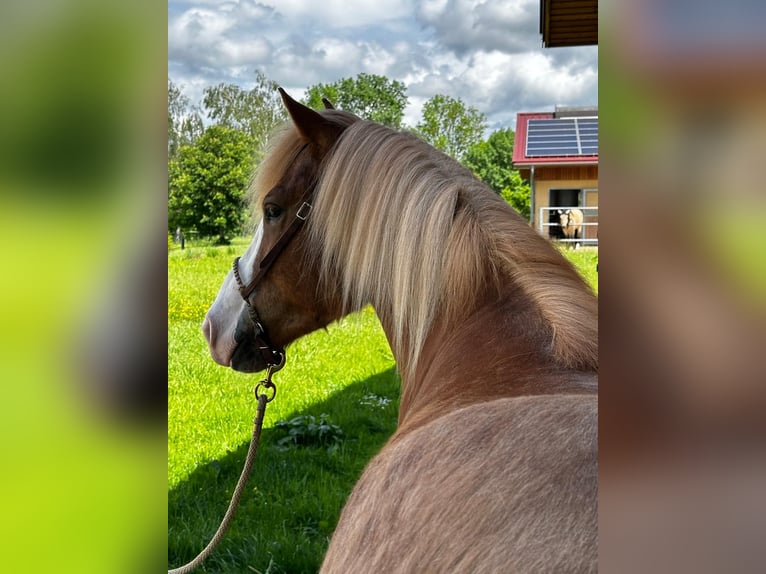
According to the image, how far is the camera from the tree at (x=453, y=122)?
29.2 meters

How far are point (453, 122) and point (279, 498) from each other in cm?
2900

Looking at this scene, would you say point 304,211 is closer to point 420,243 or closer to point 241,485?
point 420,243

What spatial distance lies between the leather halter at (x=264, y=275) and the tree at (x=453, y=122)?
25.9 m

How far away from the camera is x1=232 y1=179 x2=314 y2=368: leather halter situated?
2.02 meters

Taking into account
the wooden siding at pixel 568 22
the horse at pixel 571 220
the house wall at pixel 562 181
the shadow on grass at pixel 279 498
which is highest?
the house wall at pixel 562 181

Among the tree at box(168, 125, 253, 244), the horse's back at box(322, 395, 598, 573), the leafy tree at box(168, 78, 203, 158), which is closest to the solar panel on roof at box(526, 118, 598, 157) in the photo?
A: the tree at box(168, 125, 253, 244)

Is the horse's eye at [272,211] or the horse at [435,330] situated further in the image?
the horse's eye at [272,211]

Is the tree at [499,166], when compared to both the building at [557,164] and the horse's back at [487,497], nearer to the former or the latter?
the building at [557,164]

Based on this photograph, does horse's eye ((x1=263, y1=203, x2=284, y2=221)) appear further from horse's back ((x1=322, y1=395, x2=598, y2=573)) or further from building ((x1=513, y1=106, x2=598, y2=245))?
building ((x1=513, y1=106, x2=598, y2=245))

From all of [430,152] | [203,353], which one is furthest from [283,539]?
[203,353]

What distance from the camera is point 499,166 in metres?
34.3

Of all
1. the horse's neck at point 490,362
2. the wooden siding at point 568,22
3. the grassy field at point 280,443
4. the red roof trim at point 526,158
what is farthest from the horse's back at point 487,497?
the red roof trim at point 526,158

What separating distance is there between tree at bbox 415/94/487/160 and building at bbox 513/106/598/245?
7174mm
